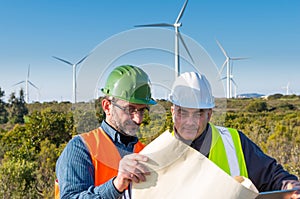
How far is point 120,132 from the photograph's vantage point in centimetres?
199

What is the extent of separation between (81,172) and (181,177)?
1.62 ft

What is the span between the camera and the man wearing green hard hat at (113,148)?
172cm

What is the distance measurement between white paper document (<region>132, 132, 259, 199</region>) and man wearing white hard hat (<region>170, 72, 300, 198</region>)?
139mm

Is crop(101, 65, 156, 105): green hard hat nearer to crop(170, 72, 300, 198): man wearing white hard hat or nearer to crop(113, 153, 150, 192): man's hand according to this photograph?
crop(170, 72, 300, 198): man wearing white hard hat

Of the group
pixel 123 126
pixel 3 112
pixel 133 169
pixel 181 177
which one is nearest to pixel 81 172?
pixel 123 126

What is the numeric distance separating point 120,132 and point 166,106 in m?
0.32

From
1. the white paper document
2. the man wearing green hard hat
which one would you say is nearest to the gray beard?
the man wearing green hard hat

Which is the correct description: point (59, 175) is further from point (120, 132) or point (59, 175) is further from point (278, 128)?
point (278, 128)

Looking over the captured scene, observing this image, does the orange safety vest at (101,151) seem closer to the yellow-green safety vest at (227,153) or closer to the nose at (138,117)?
the nose at (138,117)

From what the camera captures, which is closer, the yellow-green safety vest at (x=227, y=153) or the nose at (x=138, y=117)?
the nose at (x=138, y=117)

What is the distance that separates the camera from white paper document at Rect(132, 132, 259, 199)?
157 centimetres

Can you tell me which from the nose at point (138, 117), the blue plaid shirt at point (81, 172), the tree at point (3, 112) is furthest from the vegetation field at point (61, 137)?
the tree at point (3, 112)

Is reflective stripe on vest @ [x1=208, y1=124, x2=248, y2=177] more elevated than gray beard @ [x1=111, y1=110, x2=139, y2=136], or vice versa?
gray beard @ [x1=111, y1=110, x2=139, y2=136]

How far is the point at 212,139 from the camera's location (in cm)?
213
